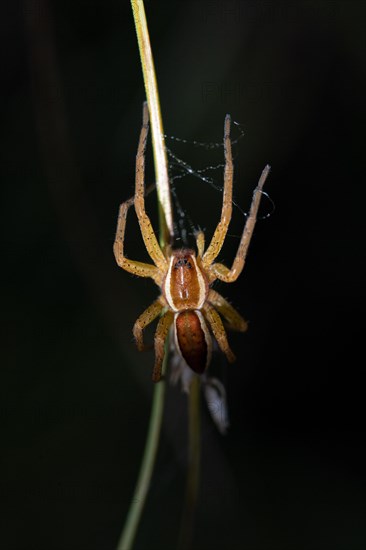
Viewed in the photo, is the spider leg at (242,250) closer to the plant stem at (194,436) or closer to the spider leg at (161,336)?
the spider leg at (161,336)

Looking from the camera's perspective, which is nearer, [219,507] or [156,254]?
[156,254]

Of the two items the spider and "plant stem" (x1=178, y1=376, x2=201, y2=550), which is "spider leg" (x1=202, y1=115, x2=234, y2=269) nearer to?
the spider

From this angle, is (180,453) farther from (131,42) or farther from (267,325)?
(131,42)

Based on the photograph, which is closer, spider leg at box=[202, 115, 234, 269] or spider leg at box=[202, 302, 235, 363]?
spider leg at box=[202, 115, 234, 269]

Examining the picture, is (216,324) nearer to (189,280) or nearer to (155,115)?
(189,280)

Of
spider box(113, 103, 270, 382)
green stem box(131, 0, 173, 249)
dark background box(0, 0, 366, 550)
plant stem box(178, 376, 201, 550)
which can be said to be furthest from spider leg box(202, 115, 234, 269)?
dark background box(0, 0, 366, 550)

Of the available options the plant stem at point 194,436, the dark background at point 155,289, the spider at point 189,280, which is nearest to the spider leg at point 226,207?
the spider at point 189,280

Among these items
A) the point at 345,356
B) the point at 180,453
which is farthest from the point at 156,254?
the point at 345,356
